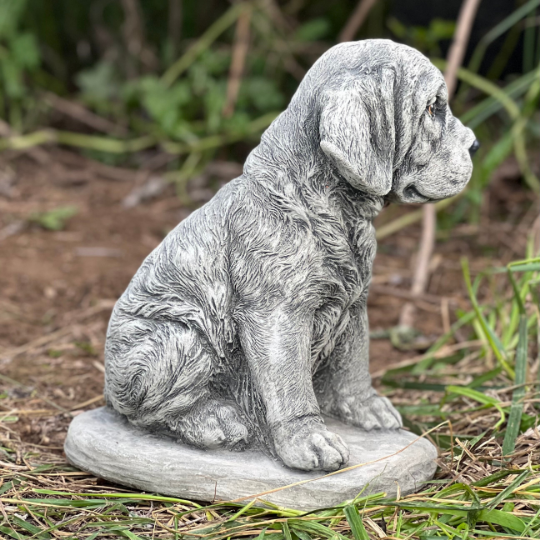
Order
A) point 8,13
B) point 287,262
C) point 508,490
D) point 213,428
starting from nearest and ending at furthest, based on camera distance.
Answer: point 508,490 → point 287,262 → point 213,428 → point 8,13

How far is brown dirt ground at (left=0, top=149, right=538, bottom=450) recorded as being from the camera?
3582 mm

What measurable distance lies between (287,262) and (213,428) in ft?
2.05

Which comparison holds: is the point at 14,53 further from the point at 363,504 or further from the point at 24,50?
the point at 363,504

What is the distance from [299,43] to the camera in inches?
253

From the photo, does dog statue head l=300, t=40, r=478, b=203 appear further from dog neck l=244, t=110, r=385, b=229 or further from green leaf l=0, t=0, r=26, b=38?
green leaf l=0, t=0, r=26, b=38

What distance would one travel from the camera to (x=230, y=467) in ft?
8.07

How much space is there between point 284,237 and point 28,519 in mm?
1219

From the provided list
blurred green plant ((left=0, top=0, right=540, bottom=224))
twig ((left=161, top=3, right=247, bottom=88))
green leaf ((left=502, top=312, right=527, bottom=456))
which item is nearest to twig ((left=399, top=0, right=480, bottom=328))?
blurred green plant ((left=0, top=0, right=540, bottom=224))

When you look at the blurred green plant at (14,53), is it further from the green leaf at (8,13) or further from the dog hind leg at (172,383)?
the dog hind leg at (172,383)

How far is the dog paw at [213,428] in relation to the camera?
2.55m

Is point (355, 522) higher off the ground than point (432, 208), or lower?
lower

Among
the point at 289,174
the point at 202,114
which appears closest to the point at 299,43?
the point at 202,114

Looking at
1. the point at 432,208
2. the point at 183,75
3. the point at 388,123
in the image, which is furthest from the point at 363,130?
the point at 183,75

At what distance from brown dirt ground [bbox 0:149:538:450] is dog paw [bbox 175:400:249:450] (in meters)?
0.71
